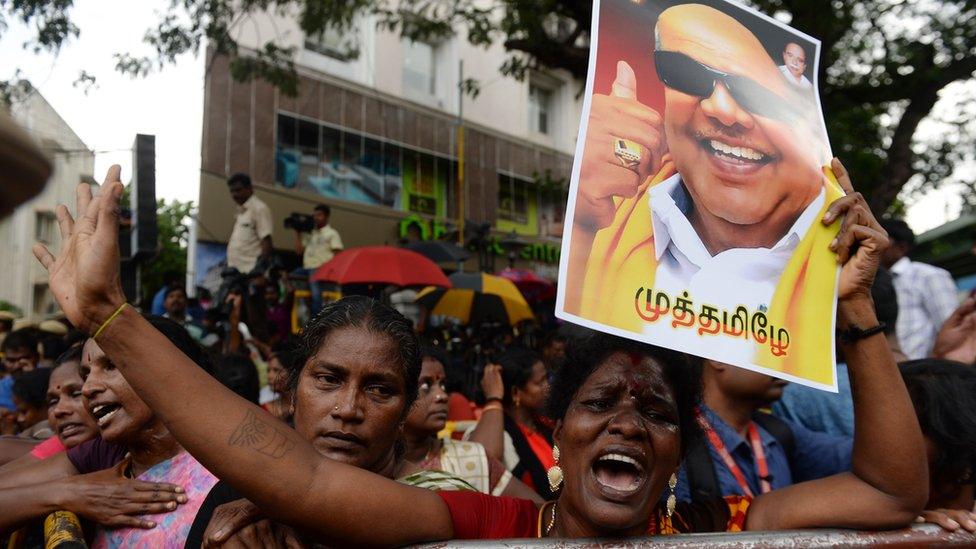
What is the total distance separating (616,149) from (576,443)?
2.37 feet

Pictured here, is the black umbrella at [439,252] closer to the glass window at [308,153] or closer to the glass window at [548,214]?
the glass window at [308,153]

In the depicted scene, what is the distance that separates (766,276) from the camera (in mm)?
1825

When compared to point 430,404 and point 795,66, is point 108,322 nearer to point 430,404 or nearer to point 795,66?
point 795,66

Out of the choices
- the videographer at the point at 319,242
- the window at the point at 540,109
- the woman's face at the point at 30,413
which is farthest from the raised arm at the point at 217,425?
the window at the point at 540,109

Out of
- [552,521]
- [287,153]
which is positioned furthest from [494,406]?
[287,153]

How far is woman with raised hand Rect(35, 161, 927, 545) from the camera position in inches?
57.3

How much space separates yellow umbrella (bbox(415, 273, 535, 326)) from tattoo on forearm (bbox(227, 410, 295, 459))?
747 cm

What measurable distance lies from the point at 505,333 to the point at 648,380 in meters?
7.37

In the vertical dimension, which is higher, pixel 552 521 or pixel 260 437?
pixel 260 437

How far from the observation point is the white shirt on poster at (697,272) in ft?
5.52

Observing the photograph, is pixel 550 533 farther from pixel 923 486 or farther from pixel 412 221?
pixel 412 221

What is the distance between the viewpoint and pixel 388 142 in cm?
1728

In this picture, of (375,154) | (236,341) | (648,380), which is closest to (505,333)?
(236,341)

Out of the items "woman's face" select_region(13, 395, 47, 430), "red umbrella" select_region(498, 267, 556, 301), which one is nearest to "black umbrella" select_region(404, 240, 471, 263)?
"red umbrella" select_region(498, 267, 556, 301)
